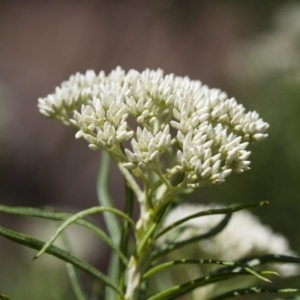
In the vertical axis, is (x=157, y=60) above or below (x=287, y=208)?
above

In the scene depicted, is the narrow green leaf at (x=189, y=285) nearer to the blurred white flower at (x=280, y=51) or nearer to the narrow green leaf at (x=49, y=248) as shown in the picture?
the narrow green leaf at (x=49, y=248)

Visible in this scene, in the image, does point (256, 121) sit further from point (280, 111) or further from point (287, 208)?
point (280, 111)

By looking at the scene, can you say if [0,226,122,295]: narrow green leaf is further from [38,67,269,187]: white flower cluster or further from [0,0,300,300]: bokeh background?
[0,0,300,300]: bokeh background

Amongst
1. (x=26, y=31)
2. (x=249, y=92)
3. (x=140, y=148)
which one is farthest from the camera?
(x=26, y=31)

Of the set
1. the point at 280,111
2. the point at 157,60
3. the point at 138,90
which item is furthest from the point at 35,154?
the point at 138,90

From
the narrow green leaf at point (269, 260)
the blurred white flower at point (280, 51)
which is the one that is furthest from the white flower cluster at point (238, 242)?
the blurred white flower at point (280, 51)

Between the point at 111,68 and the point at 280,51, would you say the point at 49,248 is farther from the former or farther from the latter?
the point at 111,68

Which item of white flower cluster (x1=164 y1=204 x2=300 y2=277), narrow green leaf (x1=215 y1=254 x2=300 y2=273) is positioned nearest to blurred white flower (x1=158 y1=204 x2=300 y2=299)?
white flower cluster (x1=164 y1=204 x2=300 y2=277)
